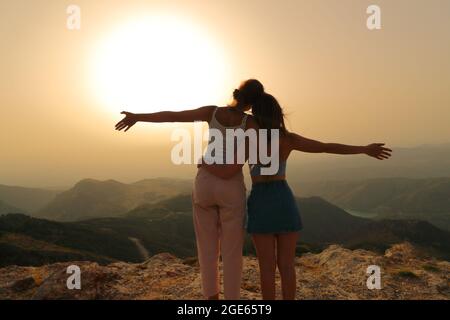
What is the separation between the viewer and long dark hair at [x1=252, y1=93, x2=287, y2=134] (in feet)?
20.2

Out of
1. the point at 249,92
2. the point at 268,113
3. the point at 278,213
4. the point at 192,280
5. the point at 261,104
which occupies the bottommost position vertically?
the point at 192,280

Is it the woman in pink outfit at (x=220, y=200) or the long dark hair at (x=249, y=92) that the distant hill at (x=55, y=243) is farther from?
the long dark hair at (x=249, y=92)

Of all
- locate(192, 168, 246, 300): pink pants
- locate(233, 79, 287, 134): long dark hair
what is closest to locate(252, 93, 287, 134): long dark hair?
locate(233, 79, 287, 134): long dark hair

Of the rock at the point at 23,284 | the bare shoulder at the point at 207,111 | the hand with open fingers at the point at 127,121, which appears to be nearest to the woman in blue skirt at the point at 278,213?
the bare shoulder at the point at 207,111

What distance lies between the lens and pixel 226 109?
632 centimetres

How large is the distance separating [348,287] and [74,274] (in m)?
8.05

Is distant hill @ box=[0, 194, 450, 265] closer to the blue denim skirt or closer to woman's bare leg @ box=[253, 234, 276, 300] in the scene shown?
woman's bare leg @ box=[253, 234, 276, 300]

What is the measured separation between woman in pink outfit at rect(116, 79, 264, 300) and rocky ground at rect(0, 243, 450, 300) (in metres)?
3.12

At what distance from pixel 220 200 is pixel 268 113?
1.52 meters

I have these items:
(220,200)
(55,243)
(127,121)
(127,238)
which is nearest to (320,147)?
(220,200)

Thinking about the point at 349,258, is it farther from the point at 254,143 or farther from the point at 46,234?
the point at 46,234

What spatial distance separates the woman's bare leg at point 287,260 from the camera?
654cm

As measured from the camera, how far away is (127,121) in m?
6.68

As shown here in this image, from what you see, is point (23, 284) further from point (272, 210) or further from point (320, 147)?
point (320, 147)
